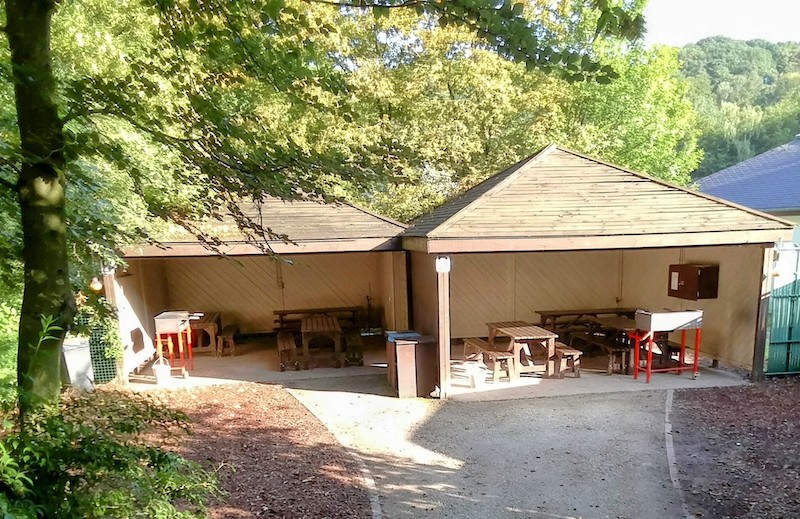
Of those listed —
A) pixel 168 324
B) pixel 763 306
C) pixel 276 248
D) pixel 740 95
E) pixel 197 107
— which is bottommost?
pixel 168 324

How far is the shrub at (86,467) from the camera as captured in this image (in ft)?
4.60

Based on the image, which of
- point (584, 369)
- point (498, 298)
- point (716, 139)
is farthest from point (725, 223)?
point (716, 139)

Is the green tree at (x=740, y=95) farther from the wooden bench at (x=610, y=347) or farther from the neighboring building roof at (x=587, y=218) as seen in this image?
the neighboring building roof at (x=587, y=218)

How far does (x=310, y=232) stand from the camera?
752cm

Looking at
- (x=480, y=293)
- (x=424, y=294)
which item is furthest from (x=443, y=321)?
(x=480, y=293)

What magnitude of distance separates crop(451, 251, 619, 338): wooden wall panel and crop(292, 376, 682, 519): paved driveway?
359 cm

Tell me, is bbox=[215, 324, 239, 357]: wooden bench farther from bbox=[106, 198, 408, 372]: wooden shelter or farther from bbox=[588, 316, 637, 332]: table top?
bbox=[588, 316, 637, 332]: table top

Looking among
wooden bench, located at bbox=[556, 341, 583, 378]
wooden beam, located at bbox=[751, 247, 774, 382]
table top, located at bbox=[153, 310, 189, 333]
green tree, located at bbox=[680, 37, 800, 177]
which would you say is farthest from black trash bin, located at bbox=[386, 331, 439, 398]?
green tree, located at bbox=[680, 37, 800, 177]

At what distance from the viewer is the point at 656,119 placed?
14938mm

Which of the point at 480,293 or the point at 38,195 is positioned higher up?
the point at 38,195

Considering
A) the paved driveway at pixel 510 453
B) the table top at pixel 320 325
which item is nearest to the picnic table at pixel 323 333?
the table top at pixel 320 325

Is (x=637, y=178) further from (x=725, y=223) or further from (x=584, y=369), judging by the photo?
(x=584, y=369)

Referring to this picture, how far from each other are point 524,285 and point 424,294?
334cm

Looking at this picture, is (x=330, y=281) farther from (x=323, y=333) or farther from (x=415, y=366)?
(x=415, y=366)
